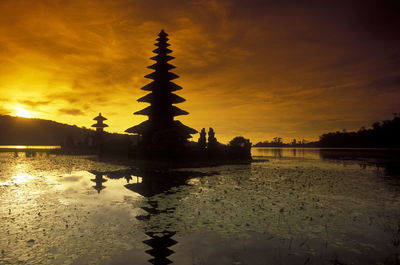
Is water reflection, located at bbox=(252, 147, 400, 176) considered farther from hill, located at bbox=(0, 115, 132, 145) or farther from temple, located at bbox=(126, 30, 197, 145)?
hill, located at bbox=(0, 115, 132, 145)

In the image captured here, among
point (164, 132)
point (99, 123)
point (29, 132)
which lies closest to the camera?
point (164, 132)

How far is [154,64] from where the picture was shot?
111ft

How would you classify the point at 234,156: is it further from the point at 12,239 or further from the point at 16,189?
the point at 12,239

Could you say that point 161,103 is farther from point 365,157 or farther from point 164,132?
point 365,157

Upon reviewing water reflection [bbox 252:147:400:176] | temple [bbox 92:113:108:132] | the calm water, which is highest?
temple [bbox 92:113:108:132]

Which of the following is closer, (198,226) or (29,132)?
(198,226)

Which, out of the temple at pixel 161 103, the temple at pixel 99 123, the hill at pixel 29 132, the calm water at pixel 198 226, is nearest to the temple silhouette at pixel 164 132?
the temple at pixel 161 103

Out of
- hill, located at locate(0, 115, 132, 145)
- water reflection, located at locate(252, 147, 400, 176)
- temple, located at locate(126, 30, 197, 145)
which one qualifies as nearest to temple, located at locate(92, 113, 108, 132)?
temple, located at locate(126, 30, 197, 145)

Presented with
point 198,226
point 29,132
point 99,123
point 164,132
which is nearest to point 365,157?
point 164,132

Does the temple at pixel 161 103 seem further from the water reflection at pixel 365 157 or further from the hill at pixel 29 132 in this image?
the hill at pixel 29 132

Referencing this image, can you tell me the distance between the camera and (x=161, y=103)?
3253 centimetres

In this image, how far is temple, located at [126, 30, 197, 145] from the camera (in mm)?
32125

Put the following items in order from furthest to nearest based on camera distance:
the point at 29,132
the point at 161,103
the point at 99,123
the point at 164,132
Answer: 1. the point at 29,132
2. the point at 99,123
3. the point at 161,103
4. the point at 164,132

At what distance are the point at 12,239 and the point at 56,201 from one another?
3854 millimetres
